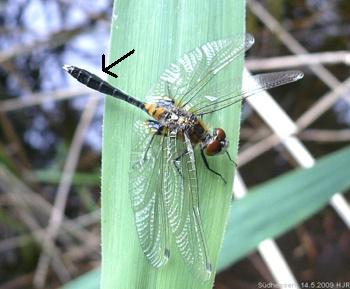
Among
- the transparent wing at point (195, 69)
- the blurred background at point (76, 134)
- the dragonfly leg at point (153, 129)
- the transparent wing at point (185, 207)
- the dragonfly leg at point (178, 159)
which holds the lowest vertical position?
the transparent wing at point (185, 207)

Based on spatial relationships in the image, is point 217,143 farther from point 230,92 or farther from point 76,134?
point 76,134

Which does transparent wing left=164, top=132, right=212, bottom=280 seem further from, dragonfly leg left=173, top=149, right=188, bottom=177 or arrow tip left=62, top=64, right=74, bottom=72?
arrow tip left=62, top=64, right=74, bottom=72

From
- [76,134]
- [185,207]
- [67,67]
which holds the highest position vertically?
[76,134]

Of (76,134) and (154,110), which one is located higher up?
(76,134)

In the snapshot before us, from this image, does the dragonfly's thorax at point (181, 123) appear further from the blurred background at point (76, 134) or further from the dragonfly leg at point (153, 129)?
the blurred background at point (76, 134)

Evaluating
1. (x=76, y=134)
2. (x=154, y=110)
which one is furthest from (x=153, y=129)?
(x=76, y=134)

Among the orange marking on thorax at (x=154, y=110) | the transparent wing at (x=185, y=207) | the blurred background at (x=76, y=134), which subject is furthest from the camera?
the blurred background at (x=76, y=134)

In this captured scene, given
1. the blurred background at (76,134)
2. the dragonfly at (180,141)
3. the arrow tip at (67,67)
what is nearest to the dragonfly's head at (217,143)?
the dragonfly at (180,141)

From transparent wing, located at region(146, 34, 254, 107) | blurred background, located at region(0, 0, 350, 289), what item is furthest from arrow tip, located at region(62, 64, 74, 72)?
blurred background, located at region(0, 0, 350, 289)
